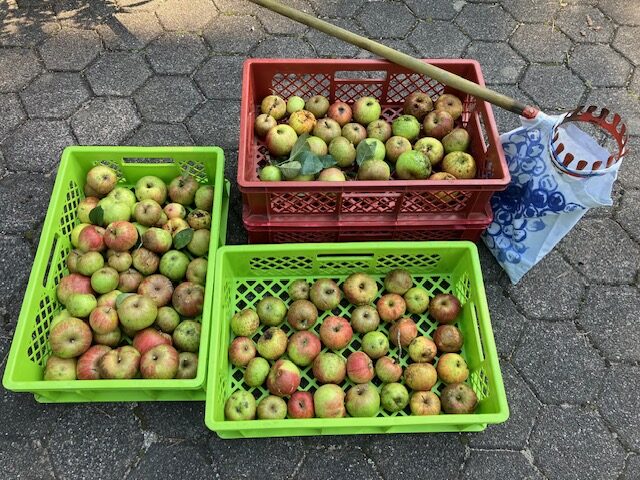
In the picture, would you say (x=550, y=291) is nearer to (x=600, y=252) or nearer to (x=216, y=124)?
(x=600, y=252)

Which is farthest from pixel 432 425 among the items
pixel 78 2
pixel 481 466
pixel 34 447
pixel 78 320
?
pixel 78 2

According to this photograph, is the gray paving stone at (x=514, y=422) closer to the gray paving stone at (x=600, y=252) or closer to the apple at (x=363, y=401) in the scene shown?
the apple at (x=363, y=401)

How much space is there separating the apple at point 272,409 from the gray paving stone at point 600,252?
5.91 ft

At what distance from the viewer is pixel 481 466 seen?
7.86ft

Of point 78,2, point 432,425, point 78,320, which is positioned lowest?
point 432,425

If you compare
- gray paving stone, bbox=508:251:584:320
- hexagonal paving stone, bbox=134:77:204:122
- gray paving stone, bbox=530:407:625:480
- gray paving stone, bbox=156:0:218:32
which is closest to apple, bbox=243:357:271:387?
gray paving stone, bbox=530:407:625:480

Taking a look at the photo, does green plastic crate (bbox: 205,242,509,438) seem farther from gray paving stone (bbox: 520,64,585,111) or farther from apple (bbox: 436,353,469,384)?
gray paving stone (bbox: 520,64,585,111)

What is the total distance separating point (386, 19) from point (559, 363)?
2656 millimetres

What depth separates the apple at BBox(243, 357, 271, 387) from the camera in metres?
2.31

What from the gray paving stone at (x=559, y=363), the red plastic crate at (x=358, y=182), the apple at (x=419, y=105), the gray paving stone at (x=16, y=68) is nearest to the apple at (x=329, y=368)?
the red plastic crate at (x=358, y=182)

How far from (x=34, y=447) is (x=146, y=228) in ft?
3.63

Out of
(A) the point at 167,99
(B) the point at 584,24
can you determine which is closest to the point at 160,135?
(A) the point at 167,99

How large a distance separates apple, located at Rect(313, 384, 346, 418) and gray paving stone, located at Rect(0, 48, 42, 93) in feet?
9.39

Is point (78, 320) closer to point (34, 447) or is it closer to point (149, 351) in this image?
point (149, 351)
